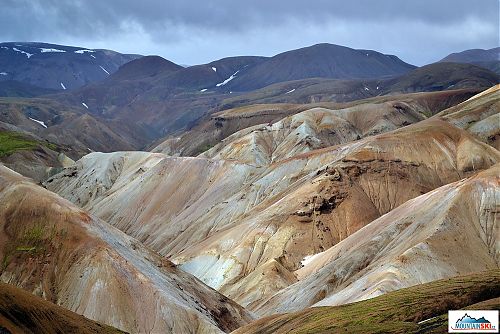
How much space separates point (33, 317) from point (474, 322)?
32770 mm

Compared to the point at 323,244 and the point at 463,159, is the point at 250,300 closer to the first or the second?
the point at 323,244

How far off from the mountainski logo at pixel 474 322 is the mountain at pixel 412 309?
1.95 ft

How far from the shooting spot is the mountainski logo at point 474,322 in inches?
1510

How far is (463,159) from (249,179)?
42429mm

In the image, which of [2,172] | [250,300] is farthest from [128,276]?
[2,172]

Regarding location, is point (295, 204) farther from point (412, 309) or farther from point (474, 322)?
point (474, 322)

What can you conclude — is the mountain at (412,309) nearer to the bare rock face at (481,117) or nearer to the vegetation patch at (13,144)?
the bare rock face at (481,117)

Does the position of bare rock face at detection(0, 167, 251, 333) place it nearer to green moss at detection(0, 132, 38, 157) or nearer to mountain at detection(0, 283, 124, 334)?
mountain at detection(0, 283, 124, 334)

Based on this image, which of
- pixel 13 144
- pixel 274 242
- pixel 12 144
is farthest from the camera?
pixel 13 144

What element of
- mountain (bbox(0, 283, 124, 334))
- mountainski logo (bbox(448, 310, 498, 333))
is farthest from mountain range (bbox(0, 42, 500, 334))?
mountainski logo (bbox(448, 310, 498, 333))

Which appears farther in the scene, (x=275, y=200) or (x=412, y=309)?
(x=275, y=200)

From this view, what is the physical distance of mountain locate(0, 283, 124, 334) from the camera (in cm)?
5119

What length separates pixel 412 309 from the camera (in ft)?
152

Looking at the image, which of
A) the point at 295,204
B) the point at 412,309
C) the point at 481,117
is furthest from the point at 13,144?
the point at 412,309
